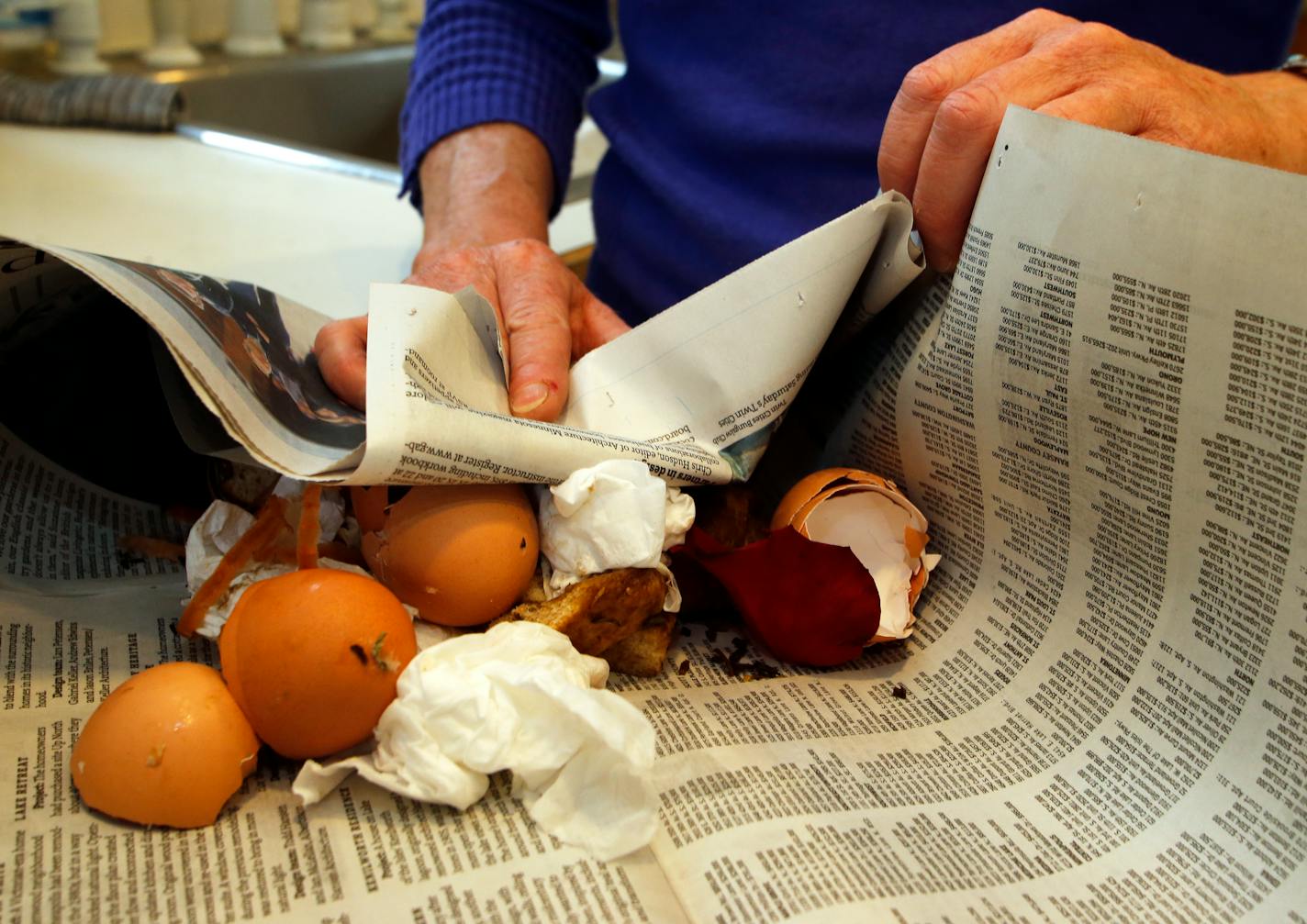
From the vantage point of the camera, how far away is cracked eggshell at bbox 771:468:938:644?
0.60m

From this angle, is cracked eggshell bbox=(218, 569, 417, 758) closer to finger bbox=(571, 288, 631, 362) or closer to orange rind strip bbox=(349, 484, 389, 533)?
orange rind strip bbox=(349, 484, 389, 533)

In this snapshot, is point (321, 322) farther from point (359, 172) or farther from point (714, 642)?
point (359, 172)

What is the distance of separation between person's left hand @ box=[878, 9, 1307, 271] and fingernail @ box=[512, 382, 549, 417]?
0.24 metres

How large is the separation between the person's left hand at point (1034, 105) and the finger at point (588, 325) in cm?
23

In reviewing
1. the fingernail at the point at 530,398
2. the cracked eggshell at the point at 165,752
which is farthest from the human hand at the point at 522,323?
the cracked eggshell at the point at 165,752

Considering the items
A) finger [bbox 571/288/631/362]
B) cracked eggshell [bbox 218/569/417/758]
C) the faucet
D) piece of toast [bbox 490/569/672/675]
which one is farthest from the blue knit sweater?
the faucet

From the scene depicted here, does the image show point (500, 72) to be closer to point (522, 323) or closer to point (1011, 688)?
point (522, 323)

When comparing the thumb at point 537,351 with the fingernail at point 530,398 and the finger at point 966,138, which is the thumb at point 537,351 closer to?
the fingernail at point 530,398

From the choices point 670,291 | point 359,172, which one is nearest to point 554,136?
point 670,291

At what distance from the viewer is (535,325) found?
65 centimetres

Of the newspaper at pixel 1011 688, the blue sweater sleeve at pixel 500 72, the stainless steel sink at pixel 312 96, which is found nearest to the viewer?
the newspaper at pixel 1011 688

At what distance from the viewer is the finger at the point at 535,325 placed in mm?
599

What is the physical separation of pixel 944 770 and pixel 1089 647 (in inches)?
4.2

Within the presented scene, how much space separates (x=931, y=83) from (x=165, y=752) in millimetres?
506
